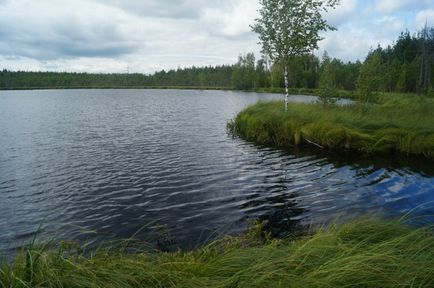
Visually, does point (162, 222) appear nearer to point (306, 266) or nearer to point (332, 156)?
point (306, 266)

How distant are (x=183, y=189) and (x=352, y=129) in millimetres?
12231

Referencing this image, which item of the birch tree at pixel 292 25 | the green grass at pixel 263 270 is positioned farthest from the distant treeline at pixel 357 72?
the green grass at pixel 263 270

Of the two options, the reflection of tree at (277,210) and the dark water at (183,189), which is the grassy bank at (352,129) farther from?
the reflection of tree at (277,210)

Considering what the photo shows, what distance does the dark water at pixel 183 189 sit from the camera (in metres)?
10.5

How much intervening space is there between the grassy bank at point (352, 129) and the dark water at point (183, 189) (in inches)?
61.0

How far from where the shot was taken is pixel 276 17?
27312mm

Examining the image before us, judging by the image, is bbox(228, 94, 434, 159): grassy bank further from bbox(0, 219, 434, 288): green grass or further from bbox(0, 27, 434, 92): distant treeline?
bbox(0, 219, 434, 288): green grass

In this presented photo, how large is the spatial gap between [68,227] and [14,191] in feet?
16.6

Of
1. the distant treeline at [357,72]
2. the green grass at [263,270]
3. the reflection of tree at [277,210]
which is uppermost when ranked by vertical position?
the distant treeline at [357,72]

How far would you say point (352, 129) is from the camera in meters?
20.7

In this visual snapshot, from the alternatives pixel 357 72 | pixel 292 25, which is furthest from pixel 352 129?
pixel 357 72

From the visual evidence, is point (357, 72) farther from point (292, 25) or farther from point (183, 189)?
point (183, 189)

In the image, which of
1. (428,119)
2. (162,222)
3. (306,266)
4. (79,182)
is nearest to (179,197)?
(162,222)

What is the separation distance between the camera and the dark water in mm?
10516
